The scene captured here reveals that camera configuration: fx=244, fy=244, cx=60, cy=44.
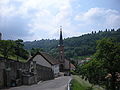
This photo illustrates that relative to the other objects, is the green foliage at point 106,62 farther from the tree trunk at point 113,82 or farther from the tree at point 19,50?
the tree at point 19,50

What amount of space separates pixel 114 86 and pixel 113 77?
3.97 feet

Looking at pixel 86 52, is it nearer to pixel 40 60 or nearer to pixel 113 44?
pixel 40 60

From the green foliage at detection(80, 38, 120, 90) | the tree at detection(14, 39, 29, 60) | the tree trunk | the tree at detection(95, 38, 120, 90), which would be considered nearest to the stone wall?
the tree at detection(14, 39, 29, 60)

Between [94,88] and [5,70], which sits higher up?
[5,70]

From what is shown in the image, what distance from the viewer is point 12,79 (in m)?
36.8

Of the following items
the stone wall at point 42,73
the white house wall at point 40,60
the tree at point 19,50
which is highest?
the tree at point 19,50

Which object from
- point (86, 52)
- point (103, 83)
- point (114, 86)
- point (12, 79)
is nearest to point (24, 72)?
point (12, 79)

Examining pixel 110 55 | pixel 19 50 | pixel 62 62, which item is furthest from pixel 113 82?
pixel 62 62

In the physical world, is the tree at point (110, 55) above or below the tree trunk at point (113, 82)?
above

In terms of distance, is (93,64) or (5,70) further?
Result: (5,70)

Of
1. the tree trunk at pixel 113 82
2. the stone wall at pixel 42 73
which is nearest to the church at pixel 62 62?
the stone wall at pixel 42 73

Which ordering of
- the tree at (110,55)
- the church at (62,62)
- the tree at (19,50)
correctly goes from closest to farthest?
1. the tree at (110,55)
2. the tree at (19,50)
3. the church at (62,62)

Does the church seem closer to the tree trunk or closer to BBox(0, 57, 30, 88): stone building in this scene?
BBox(0, 57, 30, 88): stone building

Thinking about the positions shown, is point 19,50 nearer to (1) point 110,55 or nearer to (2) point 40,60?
(2) point 40,60
